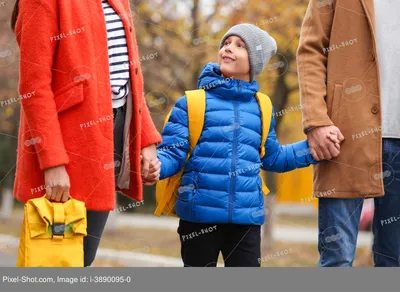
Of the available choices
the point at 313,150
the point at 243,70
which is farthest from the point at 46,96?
the point at 313,150

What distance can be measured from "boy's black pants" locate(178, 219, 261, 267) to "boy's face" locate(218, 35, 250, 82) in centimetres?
77

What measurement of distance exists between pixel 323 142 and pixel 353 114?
0.20 m

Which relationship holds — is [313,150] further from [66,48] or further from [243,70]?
[66,48]

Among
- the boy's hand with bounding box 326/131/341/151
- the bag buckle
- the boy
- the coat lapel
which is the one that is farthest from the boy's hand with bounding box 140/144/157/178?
the coat lapel

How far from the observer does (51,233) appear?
3.18 metres

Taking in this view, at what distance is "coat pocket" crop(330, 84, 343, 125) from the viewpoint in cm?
394

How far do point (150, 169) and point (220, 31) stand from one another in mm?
4487

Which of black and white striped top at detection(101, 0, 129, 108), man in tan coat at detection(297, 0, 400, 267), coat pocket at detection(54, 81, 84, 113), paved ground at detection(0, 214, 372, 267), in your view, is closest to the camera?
coat pocket at detection(54, 81, 84, 113)

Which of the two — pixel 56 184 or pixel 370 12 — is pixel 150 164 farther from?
pixel 370 12

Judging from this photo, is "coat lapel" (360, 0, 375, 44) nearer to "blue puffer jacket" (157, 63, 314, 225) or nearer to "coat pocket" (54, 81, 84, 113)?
"blue puffer jacket" (157, 63, 314, 225)

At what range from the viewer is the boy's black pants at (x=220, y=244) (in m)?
3.90

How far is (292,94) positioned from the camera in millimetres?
9234

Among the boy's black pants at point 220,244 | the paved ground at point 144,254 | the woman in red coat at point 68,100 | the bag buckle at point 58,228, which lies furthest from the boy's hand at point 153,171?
the paved ground at point 144,254
